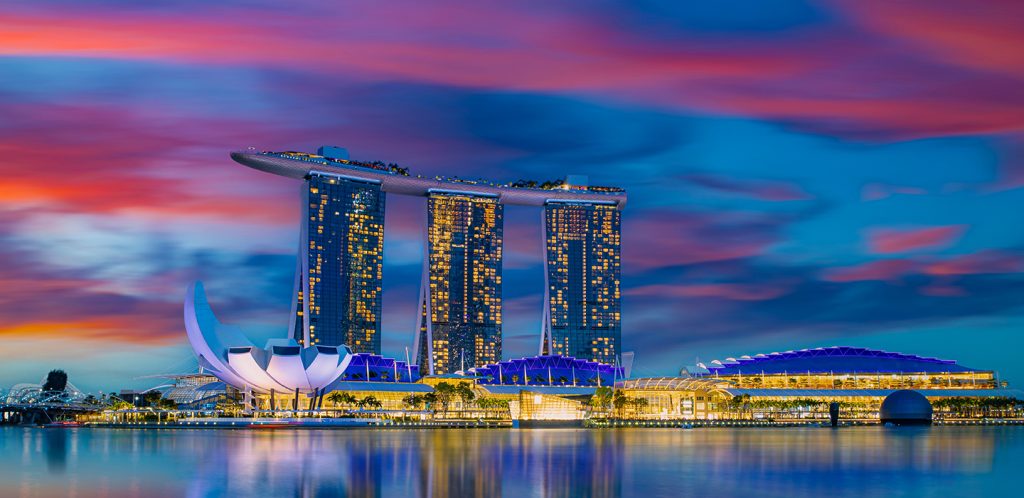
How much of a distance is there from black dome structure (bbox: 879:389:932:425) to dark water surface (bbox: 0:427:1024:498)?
253 feet

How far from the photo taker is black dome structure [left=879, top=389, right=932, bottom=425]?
153 m

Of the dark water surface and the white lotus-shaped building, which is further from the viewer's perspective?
the white lotus-shaped building

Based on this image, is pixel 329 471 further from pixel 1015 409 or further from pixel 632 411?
pixel 1015 409

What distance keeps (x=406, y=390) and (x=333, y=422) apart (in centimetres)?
3777

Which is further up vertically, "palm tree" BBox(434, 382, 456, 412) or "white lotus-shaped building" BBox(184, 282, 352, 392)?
"white lotus-shaped building" BBox(184, 282, 352, 392)

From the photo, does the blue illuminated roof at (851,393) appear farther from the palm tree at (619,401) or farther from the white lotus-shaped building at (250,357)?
the white lotus-shaped building at (250,357)

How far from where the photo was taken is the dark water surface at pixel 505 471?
42.2 meters

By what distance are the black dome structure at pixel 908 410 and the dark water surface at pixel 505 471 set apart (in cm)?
7700

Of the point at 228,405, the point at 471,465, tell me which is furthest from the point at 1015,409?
the point at 471,465

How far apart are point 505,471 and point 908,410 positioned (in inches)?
4653

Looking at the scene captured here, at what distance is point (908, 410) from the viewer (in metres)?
154

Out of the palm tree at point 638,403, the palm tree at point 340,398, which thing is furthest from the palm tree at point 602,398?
the palm tree at point 340,398

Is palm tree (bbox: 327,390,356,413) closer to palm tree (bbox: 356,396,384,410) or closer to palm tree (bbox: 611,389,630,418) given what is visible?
palm tree (bbox: 356,396,384,410)

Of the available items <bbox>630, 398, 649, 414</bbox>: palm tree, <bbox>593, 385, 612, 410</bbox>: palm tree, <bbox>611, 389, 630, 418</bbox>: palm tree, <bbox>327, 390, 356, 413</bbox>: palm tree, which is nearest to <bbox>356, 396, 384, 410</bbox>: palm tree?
<bbox>327, 390, 356, 413</bbox>: palm tree
